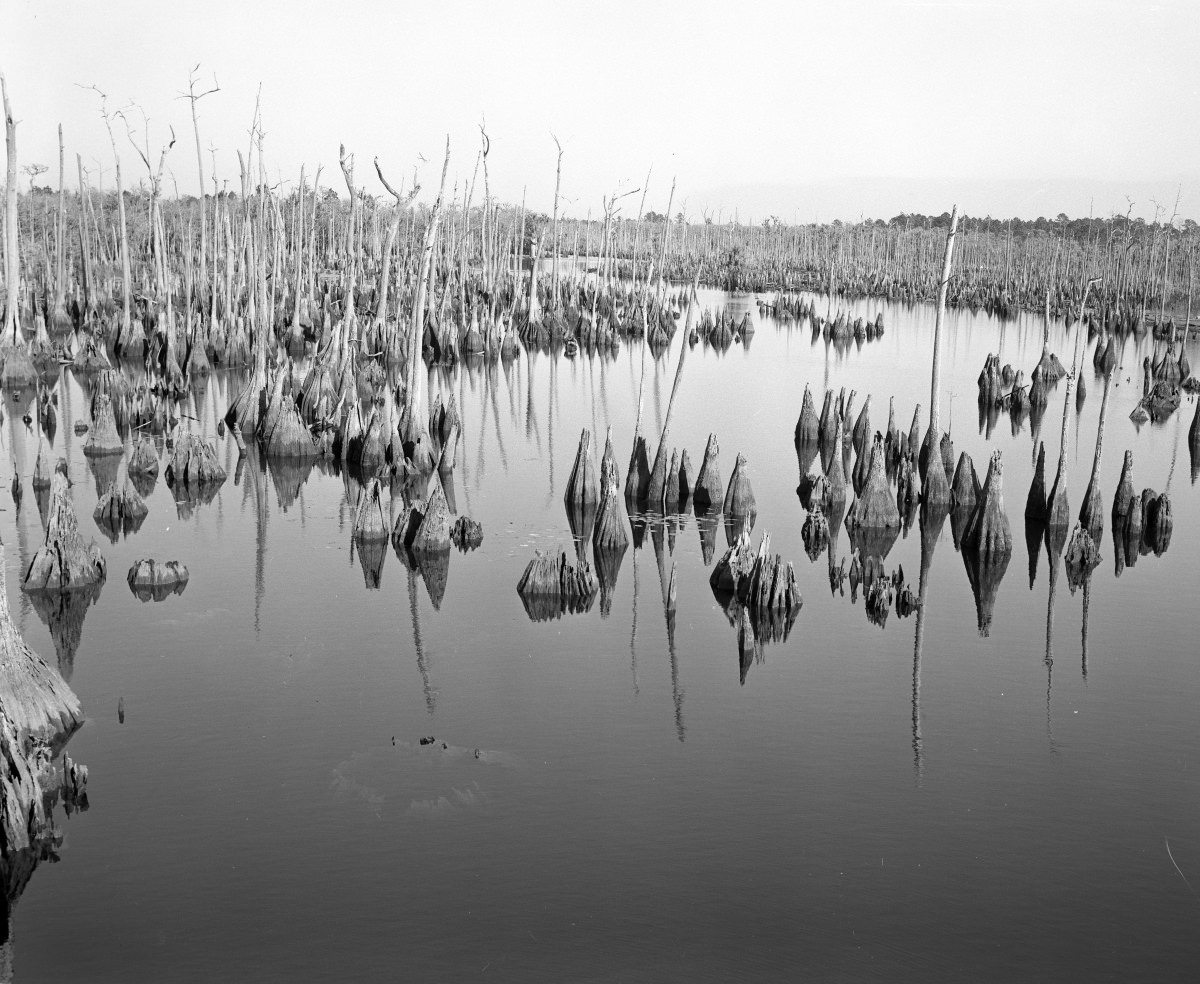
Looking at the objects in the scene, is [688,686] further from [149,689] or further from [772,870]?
[149,689]

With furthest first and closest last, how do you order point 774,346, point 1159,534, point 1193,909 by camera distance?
point 774,346 < point 1159,534 < point 1193,909

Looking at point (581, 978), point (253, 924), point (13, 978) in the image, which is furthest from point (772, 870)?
point (13, 978)

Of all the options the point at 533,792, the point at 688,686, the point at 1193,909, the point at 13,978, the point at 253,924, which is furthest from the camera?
the point at 688,686

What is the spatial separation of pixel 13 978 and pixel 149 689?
3.40 meters

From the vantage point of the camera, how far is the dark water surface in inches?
254

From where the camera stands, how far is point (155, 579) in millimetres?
11438

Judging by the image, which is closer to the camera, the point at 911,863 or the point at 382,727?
the point at 911,863

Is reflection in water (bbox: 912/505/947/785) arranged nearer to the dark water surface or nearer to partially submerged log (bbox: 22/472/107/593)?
the dark water surface

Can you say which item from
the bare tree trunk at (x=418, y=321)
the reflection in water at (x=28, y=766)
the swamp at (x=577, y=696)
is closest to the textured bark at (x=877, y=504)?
the swamp at (x=577, y=696)

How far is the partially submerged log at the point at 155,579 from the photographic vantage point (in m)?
11.3

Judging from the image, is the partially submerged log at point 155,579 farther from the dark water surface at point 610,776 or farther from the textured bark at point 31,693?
the textured bark at point 31,693

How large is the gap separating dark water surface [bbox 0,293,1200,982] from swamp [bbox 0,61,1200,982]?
0.10 feet

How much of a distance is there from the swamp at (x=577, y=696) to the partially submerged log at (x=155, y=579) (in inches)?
1.8

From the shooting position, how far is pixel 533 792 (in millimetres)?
7863
